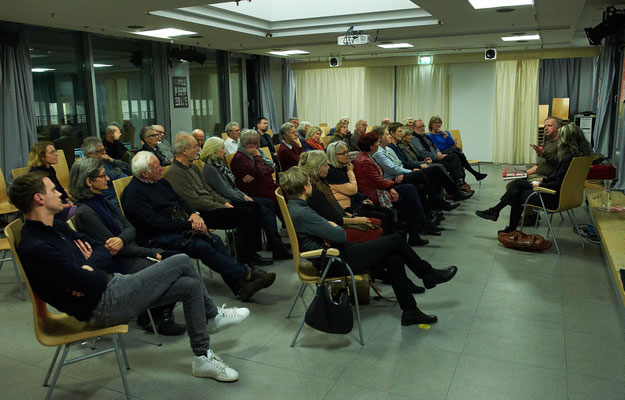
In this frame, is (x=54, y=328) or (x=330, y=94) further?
(x=330, y=94)

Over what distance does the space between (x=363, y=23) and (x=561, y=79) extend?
742 cm

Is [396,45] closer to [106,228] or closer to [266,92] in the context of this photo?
[266,92]

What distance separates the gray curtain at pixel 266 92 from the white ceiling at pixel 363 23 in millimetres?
1169

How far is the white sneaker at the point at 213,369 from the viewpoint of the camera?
2787 mm

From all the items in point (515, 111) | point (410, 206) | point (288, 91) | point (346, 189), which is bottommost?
point (410, 206)

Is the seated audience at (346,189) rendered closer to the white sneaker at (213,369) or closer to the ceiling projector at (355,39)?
the white sneaker at (213,369)

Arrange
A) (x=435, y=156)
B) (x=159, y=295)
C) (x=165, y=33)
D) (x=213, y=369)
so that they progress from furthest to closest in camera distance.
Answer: (x=435, y=156) < (x=165, y=33) < (x=213, y=369) < (x=159, y=295)

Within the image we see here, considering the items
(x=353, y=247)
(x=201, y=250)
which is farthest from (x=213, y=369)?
(x=353, y=247)

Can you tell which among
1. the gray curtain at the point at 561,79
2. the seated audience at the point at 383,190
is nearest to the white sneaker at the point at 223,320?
the seated audience at the point at 383,190

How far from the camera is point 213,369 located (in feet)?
9.15

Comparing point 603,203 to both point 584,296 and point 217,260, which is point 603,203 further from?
A: point 217,260

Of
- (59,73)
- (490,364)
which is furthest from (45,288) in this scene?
(59,73)

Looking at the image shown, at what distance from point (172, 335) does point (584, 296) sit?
309cm

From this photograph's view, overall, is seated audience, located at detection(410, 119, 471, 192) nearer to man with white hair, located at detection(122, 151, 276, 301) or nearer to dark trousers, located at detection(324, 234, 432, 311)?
dark trousers, located at detection(324, 234, 432, 311)
